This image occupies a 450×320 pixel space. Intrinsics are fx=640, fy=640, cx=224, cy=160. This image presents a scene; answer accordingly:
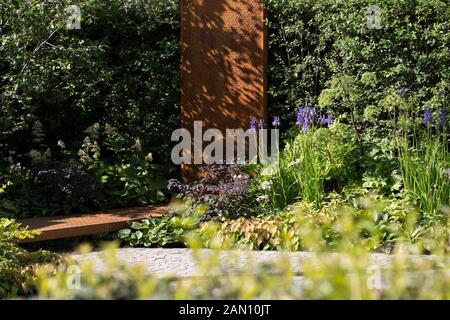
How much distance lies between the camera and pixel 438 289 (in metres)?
1.75

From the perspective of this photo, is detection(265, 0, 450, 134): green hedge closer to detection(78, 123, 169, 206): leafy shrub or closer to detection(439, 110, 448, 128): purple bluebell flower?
detection(439, 110, 448, 128): purple bluebell flower

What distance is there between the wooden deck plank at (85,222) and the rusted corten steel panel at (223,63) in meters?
1.34

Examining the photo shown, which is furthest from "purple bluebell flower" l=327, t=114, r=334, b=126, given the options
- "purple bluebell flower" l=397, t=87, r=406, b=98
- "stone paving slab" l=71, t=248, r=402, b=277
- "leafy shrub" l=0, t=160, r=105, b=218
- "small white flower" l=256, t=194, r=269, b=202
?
"leafy shrub" l=0, t=160, r=105, b=218

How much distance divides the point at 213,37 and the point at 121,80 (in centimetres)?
134

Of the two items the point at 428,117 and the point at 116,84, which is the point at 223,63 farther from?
the point at 428,117

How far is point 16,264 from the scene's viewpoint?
4.45 meters

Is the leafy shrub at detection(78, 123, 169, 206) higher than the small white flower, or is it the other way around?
the leafy shrub at detection(78, 123, 169, 206)

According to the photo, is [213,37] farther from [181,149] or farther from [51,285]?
[51,285]

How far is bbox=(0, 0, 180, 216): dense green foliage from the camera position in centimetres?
673

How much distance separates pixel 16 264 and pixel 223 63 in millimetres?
3960

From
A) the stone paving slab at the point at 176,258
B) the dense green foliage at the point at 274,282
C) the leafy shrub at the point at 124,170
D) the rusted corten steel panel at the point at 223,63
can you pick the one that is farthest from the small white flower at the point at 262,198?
the dense green foliage at the point at 274,282

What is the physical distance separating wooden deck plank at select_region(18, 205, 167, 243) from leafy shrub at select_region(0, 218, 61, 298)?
2.97 feet

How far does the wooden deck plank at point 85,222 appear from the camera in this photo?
5.82 metres

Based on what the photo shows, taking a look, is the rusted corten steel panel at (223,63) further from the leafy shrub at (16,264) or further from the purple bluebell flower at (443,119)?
the leafy shrub at (16,264)
